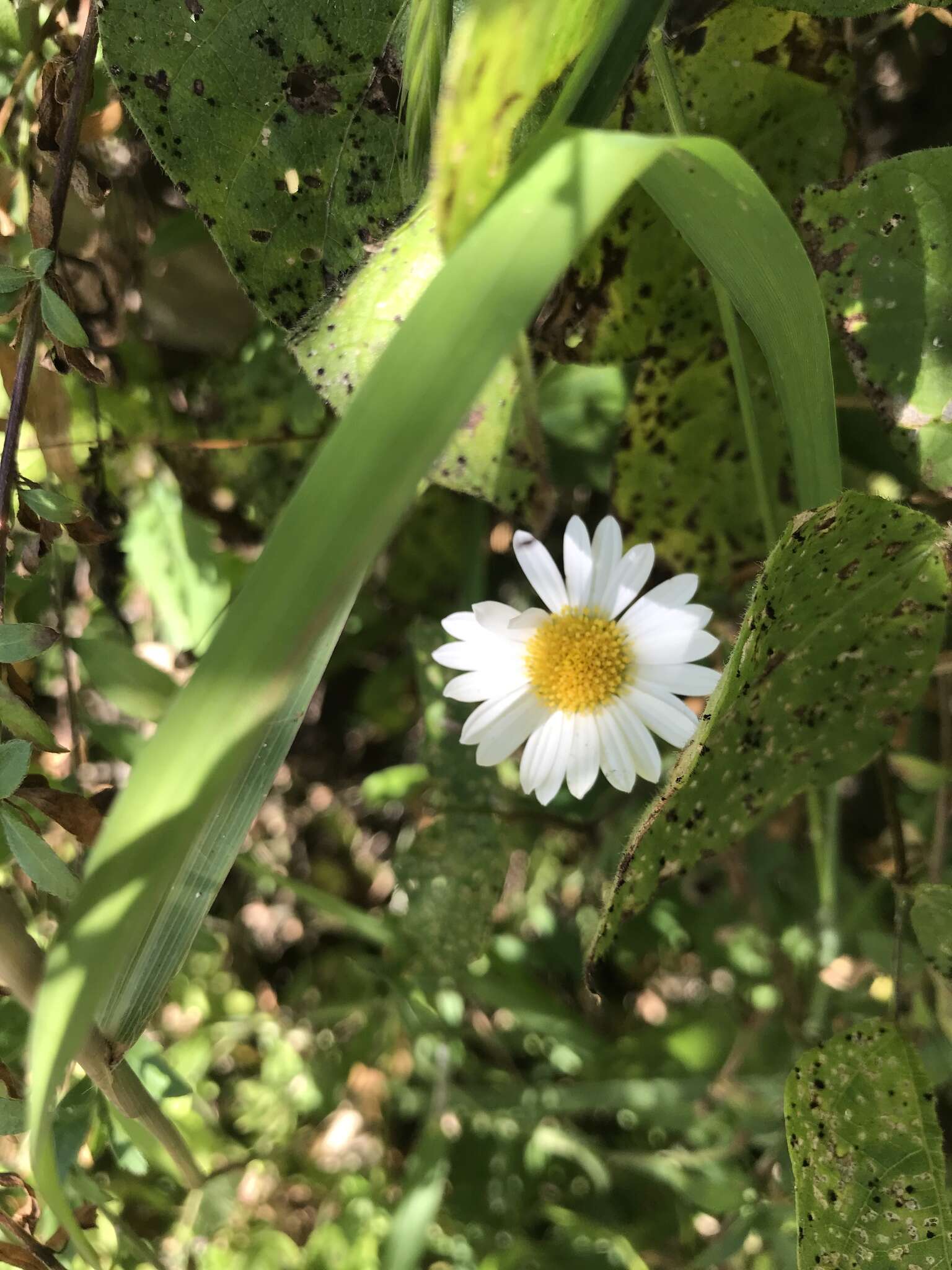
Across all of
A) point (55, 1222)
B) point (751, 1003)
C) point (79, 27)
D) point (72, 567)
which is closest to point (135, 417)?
point (72, 567)

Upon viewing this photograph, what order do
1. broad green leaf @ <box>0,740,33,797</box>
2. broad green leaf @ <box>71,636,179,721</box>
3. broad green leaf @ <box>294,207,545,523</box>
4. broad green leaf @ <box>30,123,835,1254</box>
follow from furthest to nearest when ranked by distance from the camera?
broad green leaf @ <box>71,636,179,721</box>, broad green leaf @ <box>294,207,545,523</box>, broad green leaf @ <box>0,740,33,797</box>, broad green leaf @ <box>30,123,835,1254</box>

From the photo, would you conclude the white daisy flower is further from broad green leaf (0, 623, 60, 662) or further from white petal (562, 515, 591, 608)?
broad green leaf (0, 623, 60, 662)

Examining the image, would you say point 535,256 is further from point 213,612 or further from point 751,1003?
point 751,1003

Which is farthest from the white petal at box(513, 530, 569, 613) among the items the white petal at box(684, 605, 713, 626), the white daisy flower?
the white petal at box(684, 605, 713, 626)

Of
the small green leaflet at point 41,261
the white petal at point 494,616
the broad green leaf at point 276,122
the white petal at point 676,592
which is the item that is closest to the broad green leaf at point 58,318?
the small green leaflet at point 41,261

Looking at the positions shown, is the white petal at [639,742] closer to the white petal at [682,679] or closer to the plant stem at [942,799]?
the white petal at [682,679]
